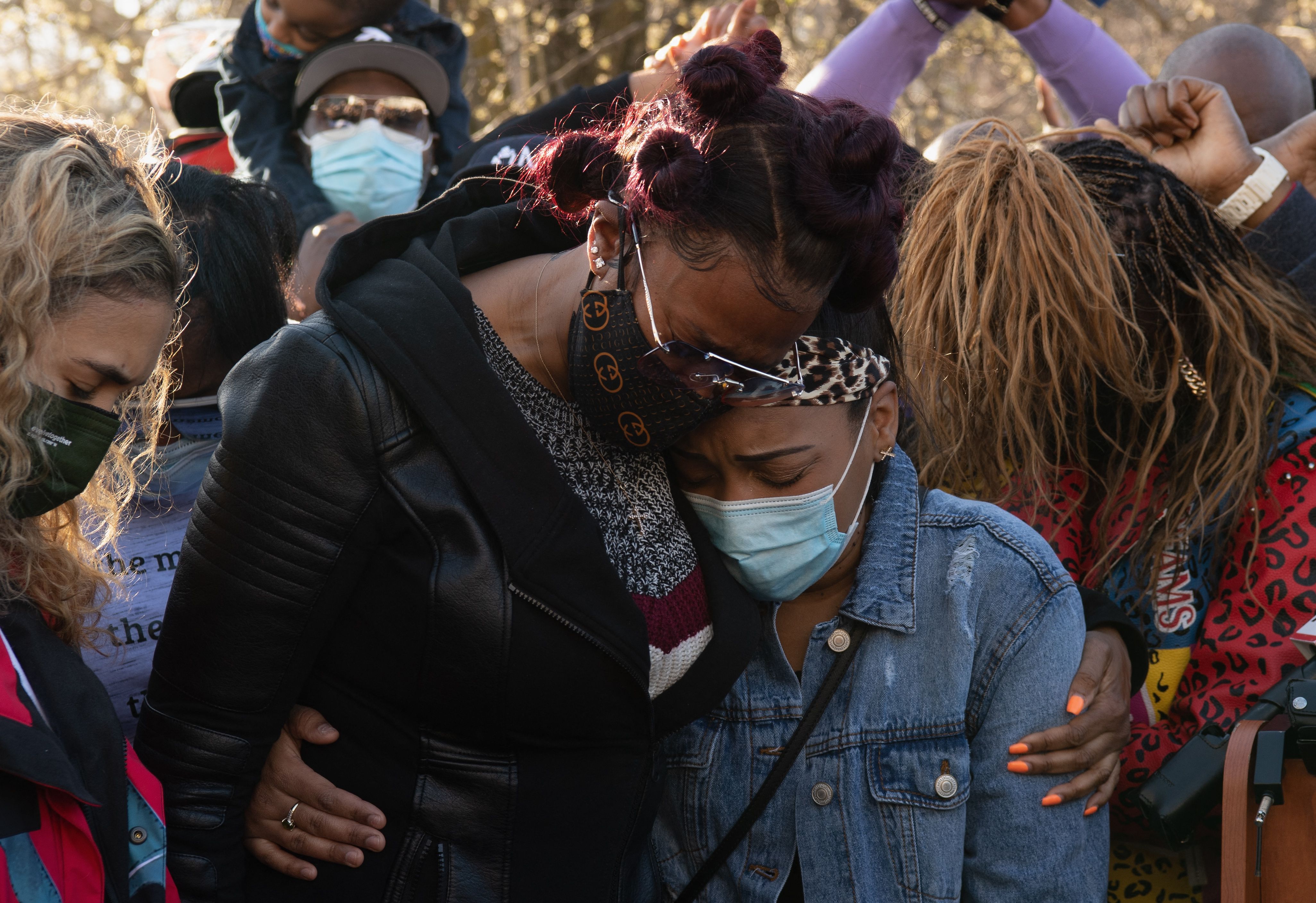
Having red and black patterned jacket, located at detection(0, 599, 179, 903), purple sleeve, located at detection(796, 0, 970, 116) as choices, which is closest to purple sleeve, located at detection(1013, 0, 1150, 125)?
purple sleeve, located at detection(796, 0, 970, 116)

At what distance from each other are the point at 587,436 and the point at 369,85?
2.53 m

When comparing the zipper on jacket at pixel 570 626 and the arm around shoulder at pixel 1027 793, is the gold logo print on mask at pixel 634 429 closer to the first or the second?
the zipper on jacket at pixel 570 626

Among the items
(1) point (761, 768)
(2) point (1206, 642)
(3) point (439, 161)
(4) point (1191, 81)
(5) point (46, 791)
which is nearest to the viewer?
(5) point (46, 791)

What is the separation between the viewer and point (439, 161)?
13.8 ft

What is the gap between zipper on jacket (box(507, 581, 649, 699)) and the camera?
5.57 feet

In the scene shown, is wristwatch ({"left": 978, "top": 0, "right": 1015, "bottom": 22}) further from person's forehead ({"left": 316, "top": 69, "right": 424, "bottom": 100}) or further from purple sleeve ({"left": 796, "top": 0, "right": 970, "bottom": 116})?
person's forehead ({"left": 316, "top": 69, "right": 424, "bottom": 100})

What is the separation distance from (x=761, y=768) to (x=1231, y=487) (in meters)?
1.16

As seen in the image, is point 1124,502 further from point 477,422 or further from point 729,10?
point 729,10

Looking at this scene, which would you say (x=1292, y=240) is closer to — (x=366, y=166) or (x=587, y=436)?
(x=587, y=436)

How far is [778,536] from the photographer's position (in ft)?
6.70

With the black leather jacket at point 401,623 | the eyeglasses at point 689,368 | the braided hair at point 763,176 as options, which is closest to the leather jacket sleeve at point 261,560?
the black leather jacket at point 401,623

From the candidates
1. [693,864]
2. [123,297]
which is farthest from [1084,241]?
[123,297]

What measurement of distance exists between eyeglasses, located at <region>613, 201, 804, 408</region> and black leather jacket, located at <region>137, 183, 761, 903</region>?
0.24 m

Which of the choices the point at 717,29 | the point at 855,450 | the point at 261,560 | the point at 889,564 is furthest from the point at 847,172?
the point at 717,29
